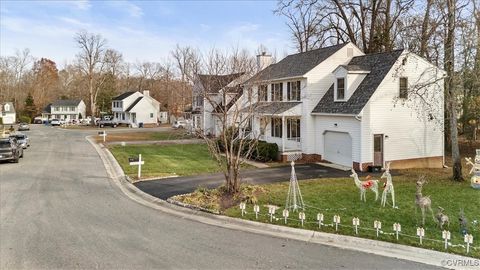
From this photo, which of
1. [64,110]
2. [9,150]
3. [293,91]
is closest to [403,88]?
[293,91]

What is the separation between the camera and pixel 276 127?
28125 millimetres

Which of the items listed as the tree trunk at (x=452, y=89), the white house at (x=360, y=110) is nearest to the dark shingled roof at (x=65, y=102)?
the white house at (x=360, y=110)

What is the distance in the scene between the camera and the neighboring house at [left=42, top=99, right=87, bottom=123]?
87312 mm

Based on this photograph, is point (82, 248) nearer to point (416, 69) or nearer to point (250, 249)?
point (250, 249)

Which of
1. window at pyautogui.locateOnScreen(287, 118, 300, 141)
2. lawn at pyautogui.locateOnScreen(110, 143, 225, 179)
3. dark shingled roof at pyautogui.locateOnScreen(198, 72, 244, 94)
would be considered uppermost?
dark shingled roof at pyautogui.locateOnScreen(198, 72, 244, 94)

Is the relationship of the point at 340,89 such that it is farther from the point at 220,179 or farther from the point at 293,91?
the point at 220,179

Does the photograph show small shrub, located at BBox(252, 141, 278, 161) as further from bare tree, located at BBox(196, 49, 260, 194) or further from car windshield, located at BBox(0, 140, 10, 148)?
car windshield, located at BBox(0, 140, 10, 148)

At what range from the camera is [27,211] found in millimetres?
12156

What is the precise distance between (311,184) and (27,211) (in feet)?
35.6

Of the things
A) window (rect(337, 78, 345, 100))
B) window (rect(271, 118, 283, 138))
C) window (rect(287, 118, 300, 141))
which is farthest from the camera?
window (rect(271, 118, 283, 138))

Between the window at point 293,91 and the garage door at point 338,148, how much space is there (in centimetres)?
343

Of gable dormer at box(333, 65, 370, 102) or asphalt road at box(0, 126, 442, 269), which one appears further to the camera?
gable dormer at box(333, 65, 370, 102)

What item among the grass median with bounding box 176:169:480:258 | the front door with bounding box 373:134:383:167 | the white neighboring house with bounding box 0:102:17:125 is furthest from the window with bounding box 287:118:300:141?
the white neighboring house with bounding box 0:102:17:125

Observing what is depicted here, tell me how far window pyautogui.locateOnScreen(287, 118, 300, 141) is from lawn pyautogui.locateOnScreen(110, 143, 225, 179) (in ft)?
19.2
